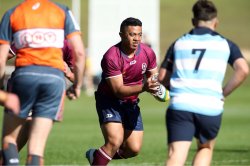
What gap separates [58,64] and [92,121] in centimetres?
1667

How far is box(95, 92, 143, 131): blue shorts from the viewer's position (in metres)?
11.7

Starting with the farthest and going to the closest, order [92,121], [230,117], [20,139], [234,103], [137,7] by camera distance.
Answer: [137,7]
[234,103]
[230,117]
[92,121]
[20,139]

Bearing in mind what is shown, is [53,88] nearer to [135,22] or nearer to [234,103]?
[135,22]

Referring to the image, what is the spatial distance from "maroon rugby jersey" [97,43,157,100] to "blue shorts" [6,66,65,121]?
72.9 inches

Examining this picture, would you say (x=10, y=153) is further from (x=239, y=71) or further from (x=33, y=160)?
(x=239, y=71)

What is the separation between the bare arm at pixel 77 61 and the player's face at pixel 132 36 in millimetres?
1920

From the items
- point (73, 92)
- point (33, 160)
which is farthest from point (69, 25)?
point (33, 160)

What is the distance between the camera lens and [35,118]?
953 cm

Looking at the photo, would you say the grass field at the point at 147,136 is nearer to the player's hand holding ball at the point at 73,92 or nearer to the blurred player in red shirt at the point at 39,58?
the player's hand holding ball at the point at 73,92

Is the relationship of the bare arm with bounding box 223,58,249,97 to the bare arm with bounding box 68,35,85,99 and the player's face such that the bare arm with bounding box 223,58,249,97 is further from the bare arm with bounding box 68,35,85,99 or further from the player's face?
the player's face

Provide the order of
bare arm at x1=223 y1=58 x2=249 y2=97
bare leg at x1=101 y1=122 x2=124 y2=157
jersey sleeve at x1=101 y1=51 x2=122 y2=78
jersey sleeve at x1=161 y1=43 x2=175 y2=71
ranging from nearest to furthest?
1. bare arm at x1=223 y1=58 x2=249 y2=97
2. jersey sleeve at x1=161 y1=43 x2=175 y2=71
3. jersey sleeve at x1=101 y1=51 x2=122 y2=78
4. bare leg at x1=101 y1=122 x2=124 y2=157

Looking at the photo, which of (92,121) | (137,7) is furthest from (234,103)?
(137,7)

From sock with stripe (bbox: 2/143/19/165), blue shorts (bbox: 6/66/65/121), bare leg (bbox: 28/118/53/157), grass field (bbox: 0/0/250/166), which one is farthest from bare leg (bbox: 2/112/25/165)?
grass field (bbox: 0/0/250/166)

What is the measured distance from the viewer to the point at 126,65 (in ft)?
38.0
